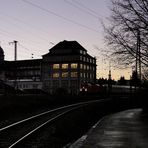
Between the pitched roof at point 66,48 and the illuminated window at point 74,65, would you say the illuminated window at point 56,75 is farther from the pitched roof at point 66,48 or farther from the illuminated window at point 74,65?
the pitched roof at point 66,48

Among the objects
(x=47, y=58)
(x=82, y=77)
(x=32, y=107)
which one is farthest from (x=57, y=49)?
(x=32, y=107)

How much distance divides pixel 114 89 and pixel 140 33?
71.0 m

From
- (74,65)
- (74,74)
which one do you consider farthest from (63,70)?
(74,74)

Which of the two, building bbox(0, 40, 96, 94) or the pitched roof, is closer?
building bbox(0, 40, 96, 94)

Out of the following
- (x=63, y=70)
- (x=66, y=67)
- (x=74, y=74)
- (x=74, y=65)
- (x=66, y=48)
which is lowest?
(x=74, y=74)

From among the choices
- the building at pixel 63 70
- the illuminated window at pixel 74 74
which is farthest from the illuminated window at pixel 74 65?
the illuminated window at pixel 74 74

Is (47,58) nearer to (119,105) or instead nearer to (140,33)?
(119,105)

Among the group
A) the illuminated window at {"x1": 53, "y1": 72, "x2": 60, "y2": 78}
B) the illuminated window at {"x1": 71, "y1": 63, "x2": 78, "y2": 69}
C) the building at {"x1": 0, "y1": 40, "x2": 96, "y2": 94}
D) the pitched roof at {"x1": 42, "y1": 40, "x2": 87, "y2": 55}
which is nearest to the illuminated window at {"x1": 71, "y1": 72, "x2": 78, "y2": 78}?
the building at {"x1": 0, "y1": 40, "x2": 96, "y2": 94}

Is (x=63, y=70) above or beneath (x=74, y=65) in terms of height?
beneath

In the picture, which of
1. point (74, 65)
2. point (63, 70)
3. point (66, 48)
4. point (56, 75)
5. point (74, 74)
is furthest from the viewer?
point (66, 48)

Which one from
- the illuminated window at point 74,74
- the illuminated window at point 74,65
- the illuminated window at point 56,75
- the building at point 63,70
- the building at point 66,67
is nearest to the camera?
the building at point 63,70

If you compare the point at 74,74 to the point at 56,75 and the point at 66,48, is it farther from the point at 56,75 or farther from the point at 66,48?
the point at 66,48

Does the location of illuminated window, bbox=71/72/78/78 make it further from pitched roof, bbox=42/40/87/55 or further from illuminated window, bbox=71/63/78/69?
pitched roof, bbox=42/40/87/55

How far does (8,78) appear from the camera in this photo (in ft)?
478
